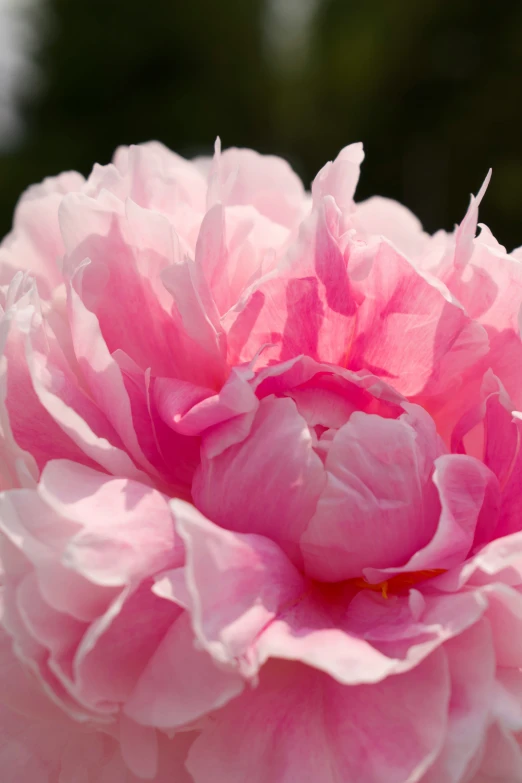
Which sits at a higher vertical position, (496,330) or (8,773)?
(496,330)

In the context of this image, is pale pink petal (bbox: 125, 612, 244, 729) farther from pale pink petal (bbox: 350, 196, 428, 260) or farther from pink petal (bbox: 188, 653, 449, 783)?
Answer: pale pink petal (bbox: 350, 196, 428, 260)

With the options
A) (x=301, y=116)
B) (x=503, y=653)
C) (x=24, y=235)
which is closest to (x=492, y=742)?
(x=503, y=653)

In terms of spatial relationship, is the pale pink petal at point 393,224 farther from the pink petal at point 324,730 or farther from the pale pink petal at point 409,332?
the pink petal at point 324,730

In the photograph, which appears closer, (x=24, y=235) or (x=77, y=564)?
(x=77, y=564)

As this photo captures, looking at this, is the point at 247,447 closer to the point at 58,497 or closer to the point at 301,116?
the point at 58,497

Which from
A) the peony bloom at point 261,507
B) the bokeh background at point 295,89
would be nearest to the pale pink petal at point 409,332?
the peony bloom at point 261,507
